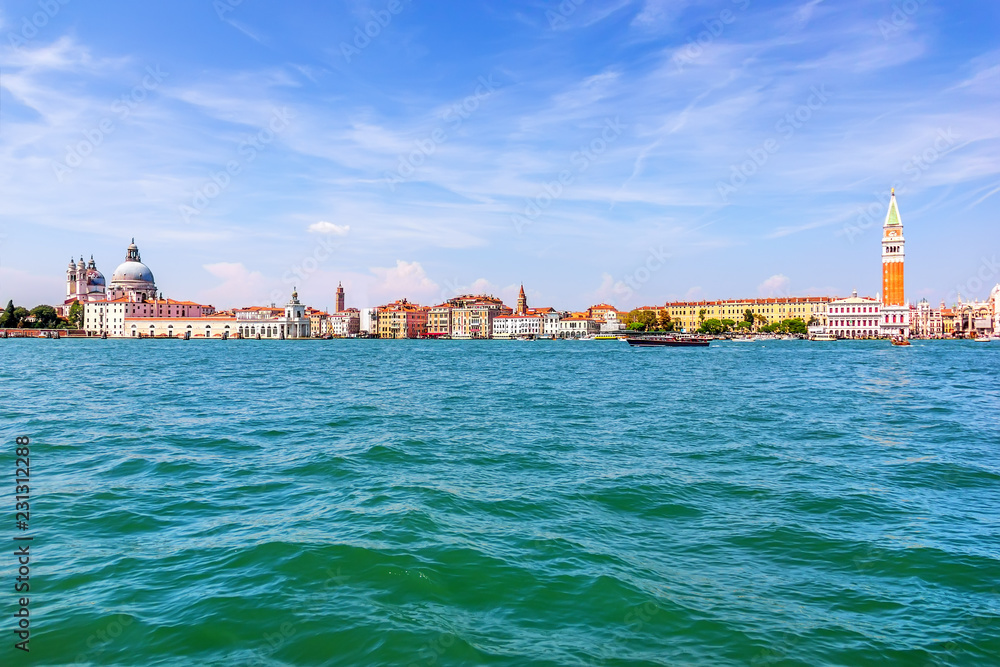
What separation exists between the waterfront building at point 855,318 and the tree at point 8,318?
143 m

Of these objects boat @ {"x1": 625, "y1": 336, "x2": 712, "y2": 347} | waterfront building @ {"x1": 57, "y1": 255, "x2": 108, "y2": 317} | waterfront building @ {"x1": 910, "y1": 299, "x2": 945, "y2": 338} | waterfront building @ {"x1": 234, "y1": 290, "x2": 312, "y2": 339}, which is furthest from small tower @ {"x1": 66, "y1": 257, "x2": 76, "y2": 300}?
waterfront building @ {"x1": 910, "y1": 299, "x2": 945, "y2": 338}

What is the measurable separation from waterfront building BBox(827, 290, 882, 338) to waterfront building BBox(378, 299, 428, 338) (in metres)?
82.4

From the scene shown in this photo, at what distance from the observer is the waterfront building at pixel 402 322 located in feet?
443

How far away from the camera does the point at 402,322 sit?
135500 mm

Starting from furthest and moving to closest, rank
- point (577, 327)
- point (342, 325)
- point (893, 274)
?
point (342, 325) < point (577, 327) < point (893, 274)

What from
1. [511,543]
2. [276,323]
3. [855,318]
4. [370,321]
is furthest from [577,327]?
[511,543]

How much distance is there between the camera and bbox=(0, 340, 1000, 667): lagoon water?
408 centimetres

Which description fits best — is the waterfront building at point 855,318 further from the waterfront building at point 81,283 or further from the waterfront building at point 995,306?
the waterfront building at point 81,283

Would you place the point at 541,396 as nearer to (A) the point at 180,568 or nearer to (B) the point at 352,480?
(B) the point at 352,480

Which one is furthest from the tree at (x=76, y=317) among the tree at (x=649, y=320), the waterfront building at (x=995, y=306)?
the waterfront building at (x=995, y=306)

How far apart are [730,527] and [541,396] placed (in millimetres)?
12860

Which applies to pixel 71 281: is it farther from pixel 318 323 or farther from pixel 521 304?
pixel 521 304

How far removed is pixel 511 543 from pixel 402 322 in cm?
13157

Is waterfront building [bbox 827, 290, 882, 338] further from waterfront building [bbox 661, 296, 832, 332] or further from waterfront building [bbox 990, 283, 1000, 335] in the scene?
waterfront building [bbox 990, 283, 1000, 335]
